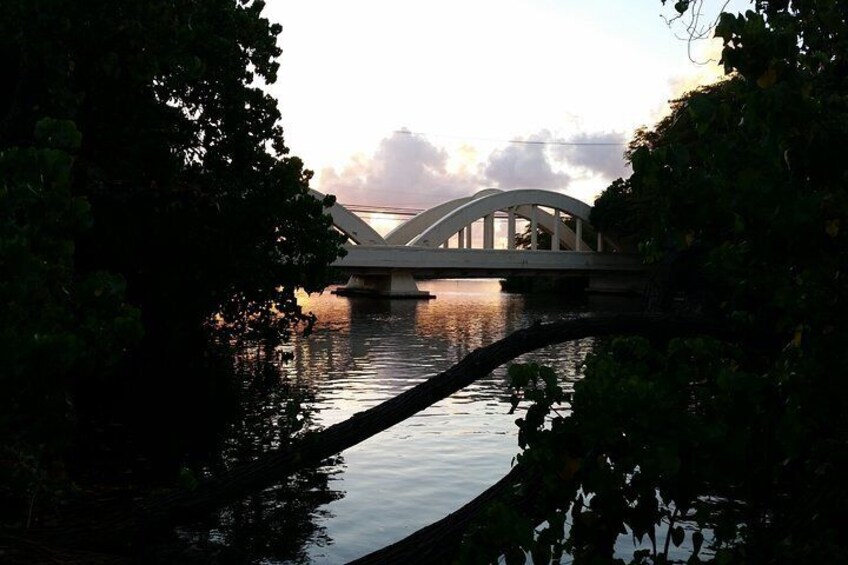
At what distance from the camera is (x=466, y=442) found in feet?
48.6

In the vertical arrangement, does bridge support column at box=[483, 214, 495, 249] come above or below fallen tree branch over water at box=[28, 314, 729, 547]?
above

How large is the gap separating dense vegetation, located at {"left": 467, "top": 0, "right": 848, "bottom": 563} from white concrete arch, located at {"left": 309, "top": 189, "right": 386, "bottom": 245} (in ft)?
244

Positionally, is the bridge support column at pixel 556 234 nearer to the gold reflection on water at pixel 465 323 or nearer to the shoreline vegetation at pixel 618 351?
the gold reflection on water at pixel 465 323

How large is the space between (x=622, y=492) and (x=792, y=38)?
1.95 meters

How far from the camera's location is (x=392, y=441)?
1482 cm

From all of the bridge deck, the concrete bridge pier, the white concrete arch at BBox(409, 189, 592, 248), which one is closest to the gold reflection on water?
the bridge deck

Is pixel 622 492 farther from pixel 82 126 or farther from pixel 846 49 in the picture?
pixel 82 126

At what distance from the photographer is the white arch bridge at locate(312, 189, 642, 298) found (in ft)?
249

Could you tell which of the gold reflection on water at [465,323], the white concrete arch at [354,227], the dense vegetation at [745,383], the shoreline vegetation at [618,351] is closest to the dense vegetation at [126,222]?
the shoreline vegetation at [618,351]

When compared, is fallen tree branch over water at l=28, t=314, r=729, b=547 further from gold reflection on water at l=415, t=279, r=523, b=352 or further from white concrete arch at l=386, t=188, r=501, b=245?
white concrete arch at l=386, t=188, r=501, b=245

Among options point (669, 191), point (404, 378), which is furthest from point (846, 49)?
point (404, 378)

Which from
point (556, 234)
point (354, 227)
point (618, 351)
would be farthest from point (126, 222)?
point (556, 234)

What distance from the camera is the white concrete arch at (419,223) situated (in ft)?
290

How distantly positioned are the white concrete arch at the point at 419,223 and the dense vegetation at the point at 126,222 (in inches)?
2589
